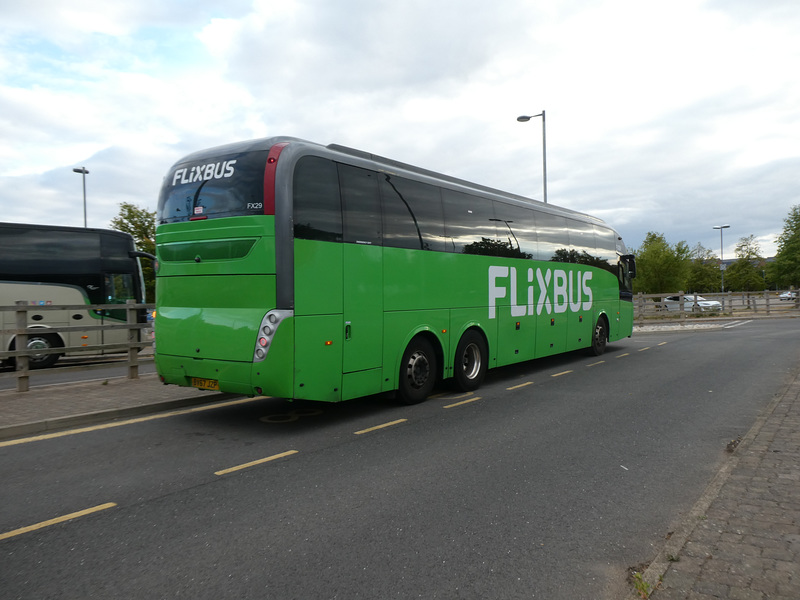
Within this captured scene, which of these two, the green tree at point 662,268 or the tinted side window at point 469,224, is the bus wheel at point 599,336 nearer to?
the tinted side window at point 469,224

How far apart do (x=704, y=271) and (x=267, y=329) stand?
238ft

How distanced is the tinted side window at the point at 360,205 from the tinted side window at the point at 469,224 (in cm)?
181

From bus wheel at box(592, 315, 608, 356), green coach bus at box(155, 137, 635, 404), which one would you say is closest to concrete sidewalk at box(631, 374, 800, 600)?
green coach bus at box(155, 137, 635, 404)

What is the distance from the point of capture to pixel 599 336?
15.3 meters

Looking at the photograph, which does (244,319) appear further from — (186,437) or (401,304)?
(401,304)

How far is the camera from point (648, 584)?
10.7ft

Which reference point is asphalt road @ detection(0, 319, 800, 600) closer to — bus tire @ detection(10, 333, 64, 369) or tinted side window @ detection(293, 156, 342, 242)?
tinted side window @ detection(293, 156, 342, 242)

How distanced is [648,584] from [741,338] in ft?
64.4

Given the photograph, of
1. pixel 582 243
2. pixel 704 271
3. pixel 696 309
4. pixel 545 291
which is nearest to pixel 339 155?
pixel 545 291

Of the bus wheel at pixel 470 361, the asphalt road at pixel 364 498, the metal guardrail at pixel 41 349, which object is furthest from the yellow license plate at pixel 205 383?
the bus wheel at pixel 470 361

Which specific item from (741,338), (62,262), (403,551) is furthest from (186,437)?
(741,338)

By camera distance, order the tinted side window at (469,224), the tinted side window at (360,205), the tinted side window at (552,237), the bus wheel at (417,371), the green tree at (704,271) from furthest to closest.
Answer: the green tree at (704,271) → the tinted side window at (552,237) → the tinted side window at (469,224) → the bus wheel at (417,371) → the tinted side window at (360,205)

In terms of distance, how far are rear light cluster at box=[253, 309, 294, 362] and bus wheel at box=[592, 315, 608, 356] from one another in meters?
10.4

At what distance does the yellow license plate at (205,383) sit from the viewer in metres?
7.07
